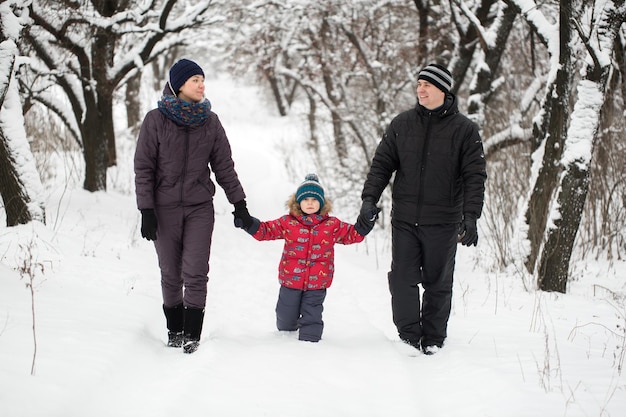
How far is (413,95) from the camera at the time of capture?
48.3ft

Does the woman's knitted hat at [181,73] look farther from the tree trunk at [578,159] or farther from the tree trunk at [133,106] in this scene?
the tree trunk at [133,106]

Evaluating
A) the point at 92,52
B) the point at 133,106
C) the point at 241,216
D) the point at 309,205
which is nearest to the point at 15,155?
the point at 92,52

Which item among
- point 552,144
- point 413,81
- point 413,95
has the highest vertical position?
point 413,95

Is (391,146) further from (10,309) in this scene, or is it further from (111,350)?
(10,309)

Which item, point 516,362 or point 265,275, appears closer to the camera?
point 516,362

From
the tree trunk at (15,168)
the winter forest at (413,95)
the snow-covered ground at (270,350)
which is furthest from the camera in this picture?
the tree trunk at (15,168)

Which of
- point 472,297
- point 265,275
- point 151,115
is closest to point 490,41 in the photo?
point 472,297

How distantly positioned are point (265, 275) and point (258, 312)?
1.44 meters

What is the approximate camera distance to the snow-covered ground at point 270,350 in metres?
2.81

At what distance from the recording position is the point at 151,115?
136 inches

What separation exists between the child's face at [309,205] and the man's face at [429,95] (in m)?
1.01

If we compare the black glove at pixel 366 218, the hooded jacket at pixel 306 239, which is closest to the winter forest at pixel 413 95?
the black glove at pixel 366 218

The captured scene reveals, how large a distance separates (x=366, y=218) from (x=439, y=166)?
1.98 feet

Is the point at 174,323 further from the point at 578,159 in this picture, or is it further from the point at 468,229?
the point at 578,159
